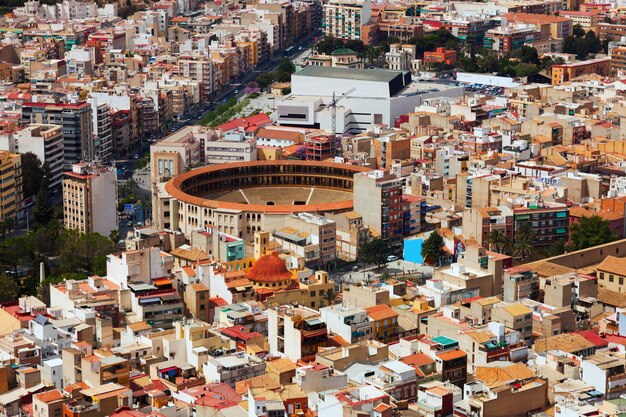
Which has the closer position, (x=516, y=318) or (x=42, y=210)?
(x=516, y=318)

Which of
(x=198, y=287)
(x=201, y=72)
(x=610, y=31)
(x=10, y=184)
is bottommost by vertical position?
(x=10, y=184)

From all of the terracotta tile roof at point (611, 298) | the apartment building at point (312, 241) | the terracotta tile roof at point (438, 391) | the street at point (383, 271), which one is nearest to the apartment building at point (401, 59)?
the apartment building at point (312, 241)

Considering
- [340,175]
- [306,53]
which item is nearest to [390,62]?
[306,53]

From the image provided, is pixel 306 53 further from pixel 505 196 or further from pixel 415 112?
pixel 505 196

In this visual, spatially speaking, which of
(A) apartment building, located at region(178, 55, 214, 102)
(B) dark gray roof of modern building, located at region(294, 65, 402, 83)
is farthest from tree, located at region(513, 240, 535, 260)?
(A) apartment building, located at region(178, 55, 214, 102)

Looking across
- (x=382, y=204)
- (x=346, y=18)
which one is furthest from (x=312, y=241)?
(x=346, y=18)

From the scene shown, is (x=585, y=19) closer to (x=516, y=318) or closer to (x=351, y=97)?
(x=351, y=97)

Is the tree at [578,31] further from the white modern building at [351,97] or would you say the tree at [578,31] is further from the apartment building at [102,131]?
the apartment building at [102,131]
